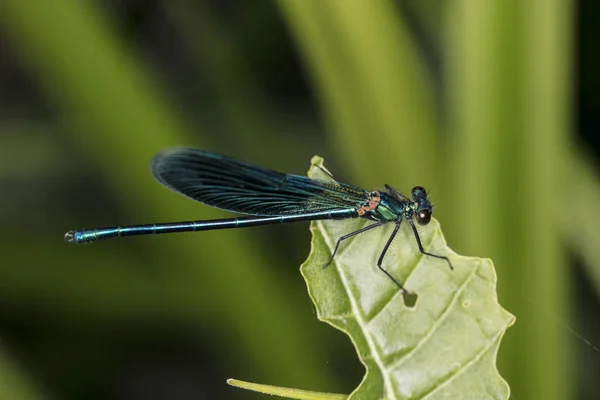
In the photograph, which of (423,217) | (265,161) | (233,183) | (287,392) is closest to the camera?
(287,392)

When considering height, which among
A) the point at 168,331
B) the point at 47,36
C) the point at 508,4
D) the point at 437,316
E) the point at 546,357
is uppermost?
the point at 508,4

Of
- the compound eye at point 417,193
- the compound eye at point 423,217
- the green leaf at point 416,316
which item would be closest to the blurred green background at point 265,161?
the compound eye at point 417,193

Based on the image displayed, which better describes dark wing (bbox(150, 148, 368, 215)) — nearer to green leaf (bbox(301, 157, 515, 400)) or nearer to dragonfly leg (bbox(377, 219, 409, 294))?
dragonfly leg (bbox(377, 219, 409, 294))

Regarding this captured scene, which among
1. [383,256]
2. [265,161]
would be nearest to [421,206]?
[383,256]

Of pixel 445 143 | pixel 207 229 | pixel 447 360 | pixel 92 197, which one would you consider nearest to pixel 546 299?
pixel 445 143

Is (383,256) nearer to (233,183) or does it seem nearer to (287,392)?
(287,392)

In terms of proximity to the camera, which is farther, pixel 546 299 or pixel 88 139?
pixel 88 139

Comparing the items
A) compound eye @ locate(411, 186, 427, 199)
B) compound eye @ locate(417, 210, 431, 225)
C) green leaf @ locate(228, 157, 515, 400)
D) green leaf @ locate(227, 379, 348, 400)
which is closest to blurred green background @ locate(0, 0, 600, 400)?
compound eye @ locate(411, 186, 427, 199)

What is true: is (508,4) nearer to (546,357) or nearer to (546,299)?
(546,299)

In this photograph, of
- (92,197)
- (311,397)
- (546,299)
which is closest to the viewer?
(311,397)
